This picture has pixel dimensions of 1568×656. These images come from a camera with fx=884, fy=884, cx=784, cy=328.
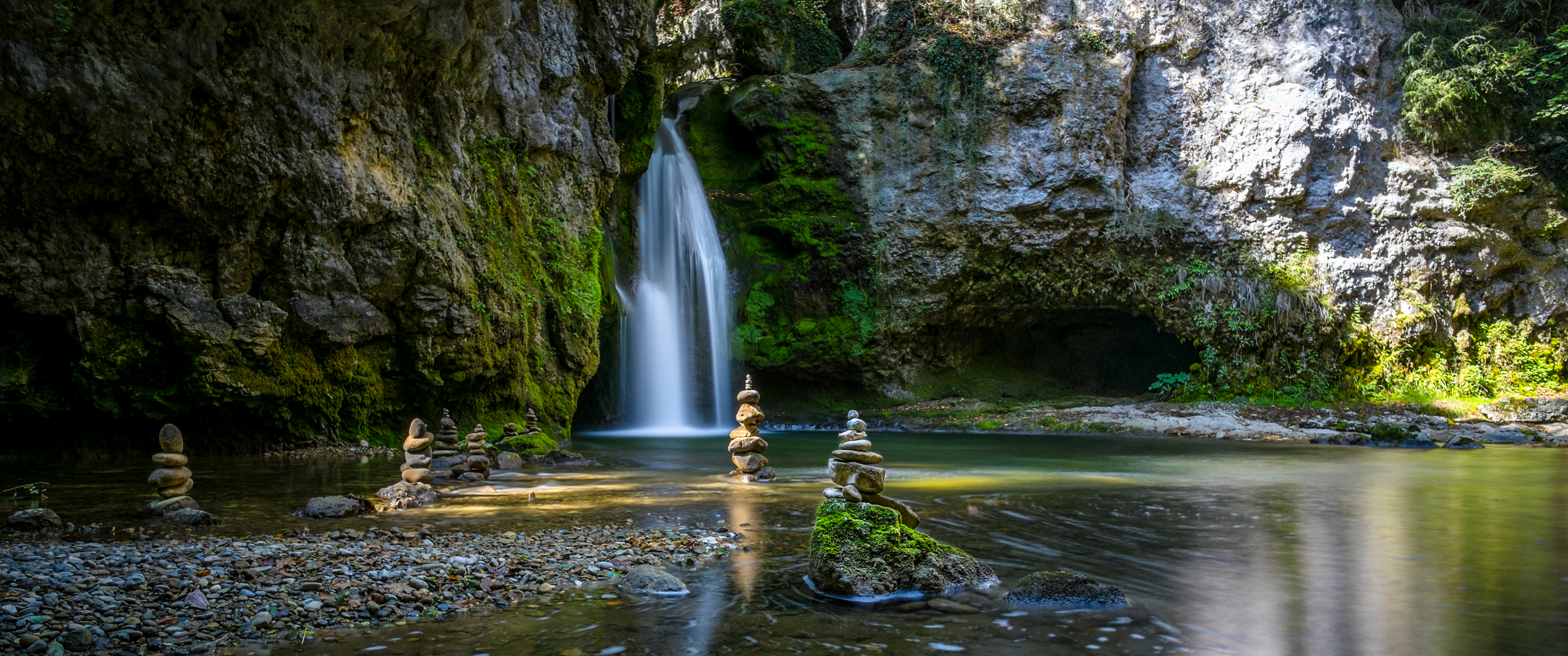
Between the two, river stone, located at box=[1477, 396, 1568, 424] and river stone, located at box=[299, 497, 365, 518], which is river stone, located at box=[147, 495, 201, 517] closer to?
river stone, located at box=[299, 497, 365, 518]

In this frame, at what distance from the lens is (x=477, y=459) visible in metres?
10.3

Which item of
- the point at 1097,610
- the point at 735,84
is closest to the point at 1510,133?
the point at 735,84

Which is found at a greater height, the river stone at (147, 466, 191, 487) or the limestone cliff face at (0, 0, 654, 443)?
the limestone cliff face at (0, 0, 654, 443)

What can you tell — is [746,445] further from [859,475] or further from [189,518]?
[189,518]

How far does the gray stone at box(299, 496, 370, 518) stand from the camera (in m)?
6.93

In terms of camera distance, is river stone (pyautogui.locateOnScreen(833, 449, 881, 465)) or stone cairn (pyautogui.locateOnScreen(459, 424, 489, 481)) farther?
stone cairn (pyautogui.locateOnScreen(459, 424, 489, 481))

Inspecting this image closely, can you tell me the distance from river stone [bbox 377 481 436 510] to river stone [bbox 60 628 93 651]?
3989mm

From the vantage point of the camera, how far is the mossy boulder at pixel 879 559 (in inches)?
191

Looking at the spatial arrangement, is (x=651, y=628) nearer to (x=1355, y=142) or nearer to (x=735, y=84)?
(x=735, y=84)

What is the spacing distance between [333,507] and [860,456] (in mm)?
4191

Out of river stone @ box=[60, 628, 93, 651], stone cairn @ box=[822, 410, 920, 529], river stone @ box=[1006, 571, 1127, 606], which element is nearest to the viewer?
river stone @ box=[60, 628, 93, 651]

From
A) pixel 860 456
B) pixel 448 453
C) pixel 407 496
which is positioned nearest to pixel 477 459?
pixel 448 453

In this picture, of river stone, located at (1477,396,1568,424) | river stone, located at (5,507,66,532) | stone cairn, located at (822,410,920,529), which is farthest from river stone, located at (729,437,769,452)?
river stone, located at (1477,396,1568,424)

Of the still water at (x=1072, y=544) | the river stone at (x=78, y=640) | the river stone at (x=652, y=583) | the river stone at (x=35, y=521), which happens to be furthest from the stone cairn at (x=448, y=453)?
the river stone at (x=78, y=640)
